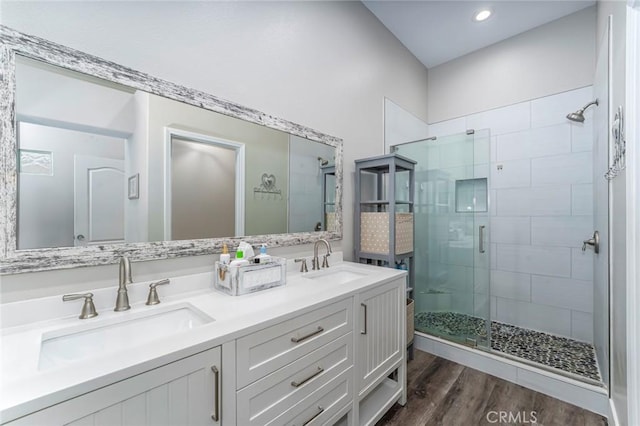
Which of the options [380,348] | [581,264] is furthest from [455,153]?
[380,348]

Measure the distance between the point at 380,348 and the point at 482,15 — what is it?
2.85 meters

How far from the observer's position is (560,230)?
2441 millimetres

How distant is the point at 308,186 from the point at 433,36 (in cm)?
211

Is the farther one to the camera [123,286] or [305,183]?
[305,183]

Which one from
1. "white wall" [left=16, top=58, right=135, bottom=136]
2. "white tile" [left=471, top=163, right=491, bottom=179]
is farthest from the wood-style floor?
"white wall" [left=16, top=58, right=135, bottom=136]

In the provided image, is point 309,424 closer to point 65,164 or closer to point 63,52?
point 65,164

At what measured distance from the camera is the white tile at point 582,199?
90.8 inches

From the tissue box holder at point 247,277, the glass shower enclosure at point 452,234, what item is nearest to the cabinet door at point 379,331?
the tissue box holder at point 247,277

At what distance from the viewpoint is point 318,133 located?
1917 millimetres

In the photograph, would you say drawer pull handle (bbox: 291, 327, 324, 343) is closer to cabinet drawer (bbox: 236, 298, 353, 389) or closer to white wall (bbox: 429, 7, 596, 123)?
cabinet drawer (bbox: 236, 298, 353, 389)

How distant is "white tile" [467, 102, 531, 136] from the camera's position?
8.63ft

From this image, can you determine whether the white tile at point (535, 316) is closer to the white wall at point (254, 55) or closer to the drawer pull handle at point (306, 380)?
the white wall at point (254, 55)

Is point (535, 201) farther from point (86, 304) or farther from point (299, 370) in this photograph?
point (86, 304)

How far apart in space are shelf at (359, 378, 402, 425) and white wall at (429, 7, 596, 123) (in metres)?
2.81
